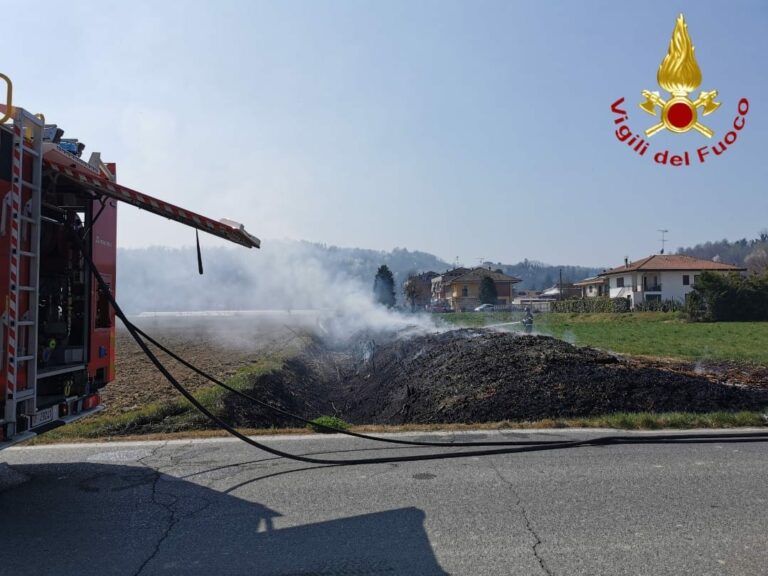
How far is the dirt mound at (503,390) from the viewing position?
10078 millimetres

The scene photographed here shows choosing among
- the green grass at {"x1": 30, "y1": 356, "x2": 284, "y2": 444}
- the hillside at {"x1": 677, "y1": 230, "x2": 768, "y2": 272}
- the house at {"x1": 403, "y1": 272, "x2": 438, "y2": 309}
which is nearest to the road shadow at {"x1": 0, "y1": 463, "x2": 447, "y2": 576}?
the green grass at {"x1": 30, "y1": 356, "x2": 284, "y2": 444}

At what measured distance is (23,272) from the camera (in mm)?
5453

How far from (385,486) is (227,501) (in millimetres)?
1488

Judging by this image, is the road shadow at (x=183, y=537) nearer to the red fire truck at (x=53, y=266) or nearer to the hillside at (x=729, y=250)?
the red fire truck at (x=53, y=266)

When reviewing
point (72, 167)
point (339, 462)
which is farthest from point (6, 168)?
point (339, 462)

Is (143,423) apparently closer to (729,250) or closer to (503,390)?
(503,390)

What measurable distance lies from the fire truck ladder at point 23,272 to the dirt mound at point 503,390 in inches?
245

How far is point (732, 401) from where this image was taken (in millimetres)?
9969

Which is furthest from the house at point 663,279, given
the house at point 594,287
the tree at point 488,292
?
the tree at point 488,292

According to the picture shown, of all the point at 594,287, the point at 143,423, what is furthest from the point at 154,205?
the point at 594,287

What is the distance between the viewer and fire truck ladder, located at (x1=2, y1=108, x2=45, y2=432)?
5242 millimetres

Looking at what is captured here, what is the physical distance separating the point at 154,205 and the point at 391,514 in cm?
376

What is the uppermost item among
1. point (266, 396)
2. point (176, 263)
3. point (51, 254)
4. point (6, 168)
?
point (176, 263)

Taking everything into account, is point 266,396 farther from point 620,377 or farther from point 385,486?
point 385,486
